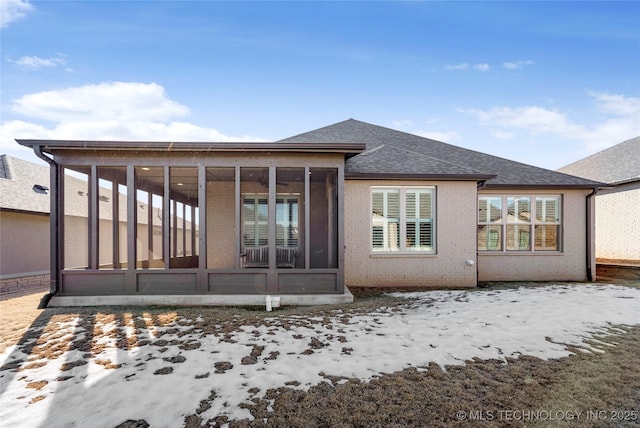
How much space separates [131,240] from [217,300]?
7.36ft

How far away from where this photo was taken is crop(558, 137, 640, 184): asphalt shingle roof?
41.6 feet

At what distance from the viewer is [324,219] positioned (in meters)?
10.2

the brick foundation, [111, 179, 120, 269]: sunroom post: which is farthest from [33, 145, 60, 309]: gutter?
the brick foundation

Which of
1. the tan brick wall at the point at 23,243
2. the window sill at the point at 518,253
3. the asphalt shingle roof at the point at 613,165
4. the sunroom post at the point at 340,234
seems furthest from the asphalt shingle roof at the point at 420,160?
the tan brick wall at the point at 23,243

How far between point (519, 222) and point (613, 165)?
883cm

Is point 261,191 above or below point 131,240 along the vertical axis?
above

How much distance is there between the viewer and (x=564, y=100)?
557 inches

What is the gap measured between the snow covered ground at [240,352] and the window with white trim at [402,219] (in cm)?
238

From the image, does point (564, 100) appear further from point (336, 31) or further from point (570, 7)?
point (336, 31)

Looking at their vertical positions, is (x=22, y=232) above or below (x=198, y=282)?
above

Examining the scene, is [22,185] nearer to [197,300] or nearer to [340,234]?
[197,300]

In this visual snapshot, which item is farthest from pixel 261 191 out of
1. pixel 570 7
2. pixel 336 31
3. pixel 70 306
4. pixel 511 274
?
pixel 570 7

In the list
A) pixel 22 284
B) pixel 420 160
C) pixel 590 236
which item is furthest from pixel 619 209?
pixel 22 284

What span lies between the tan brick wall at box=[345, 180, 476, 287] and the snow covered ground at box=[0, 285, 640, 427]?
2070 mm
